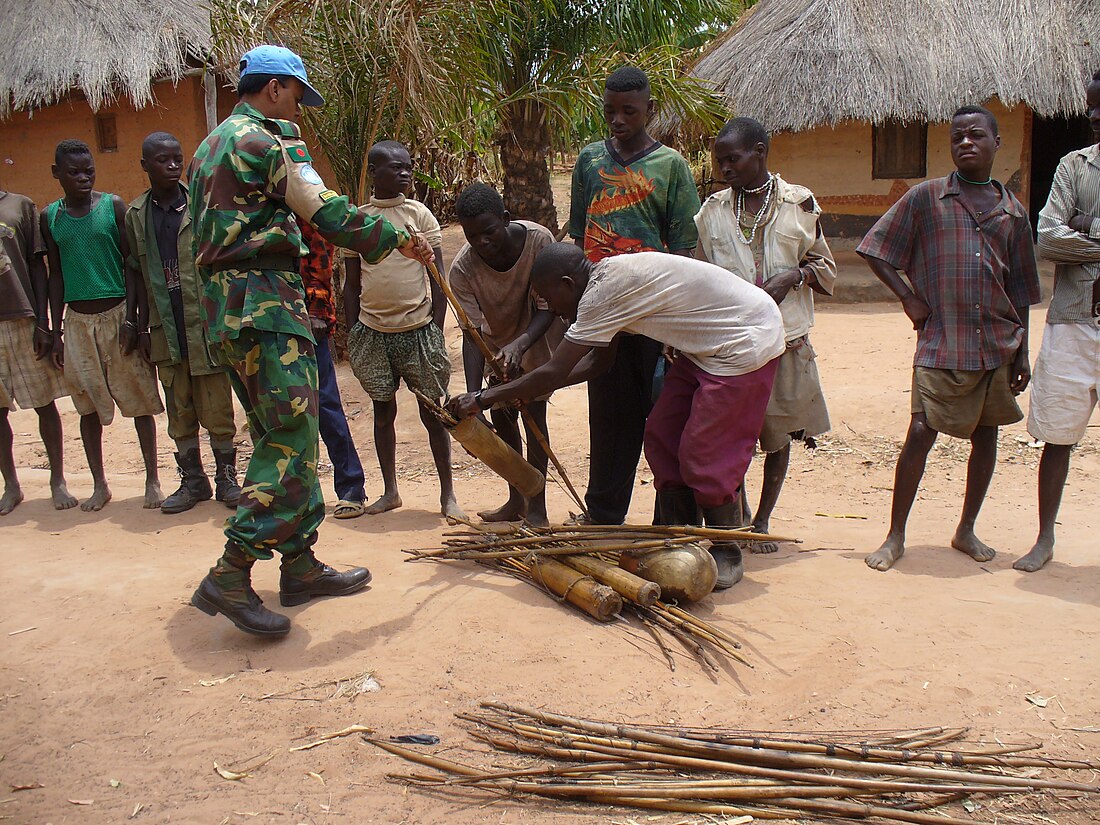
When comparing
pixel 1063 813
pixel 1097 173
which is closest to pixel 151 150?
pixel 1097 173

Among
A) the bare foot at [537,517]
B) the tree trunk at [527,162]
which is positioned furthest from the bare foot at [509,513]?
the tree trunk at [527,162]

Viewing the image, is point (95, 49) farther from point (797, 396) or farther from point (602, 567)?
point (602, 567)

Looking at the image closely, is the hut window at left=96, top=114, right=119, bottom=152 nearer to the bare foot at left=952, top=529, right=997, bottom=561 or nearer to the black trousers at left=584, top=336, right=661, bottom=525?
the black trousers at left=584, top=336, right=661, bottom=525

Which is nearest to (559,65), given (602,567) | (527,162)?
(527,162)

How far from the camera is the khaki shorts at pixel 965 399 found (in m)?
4.10

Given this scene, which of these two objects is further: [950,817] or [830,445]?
[830,445]

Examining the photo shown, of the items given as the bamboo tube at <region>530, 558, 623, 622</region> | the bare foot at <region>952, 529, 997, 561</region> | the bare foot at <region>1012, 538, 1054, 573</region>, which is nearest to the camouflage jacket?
the bamboo tube at <region>530, 558, 623, 622</region>

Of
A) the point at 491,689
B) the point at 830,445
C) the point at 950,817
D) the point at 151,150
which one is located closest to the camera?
the point at 950,817

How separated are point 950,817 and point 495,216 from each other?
2815 millimetres

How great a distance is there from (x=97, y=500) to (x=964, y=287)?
15.3 feet

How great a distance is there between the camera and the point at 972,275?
4059 mm

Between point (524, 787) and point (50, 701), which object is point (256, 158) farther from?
point (524, 787)

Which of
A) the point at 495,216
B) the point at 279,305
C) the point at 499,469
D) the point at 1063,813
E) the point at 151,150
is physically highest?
the point at 151,150

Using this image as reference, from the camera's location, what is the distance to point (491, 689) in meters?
3.21
